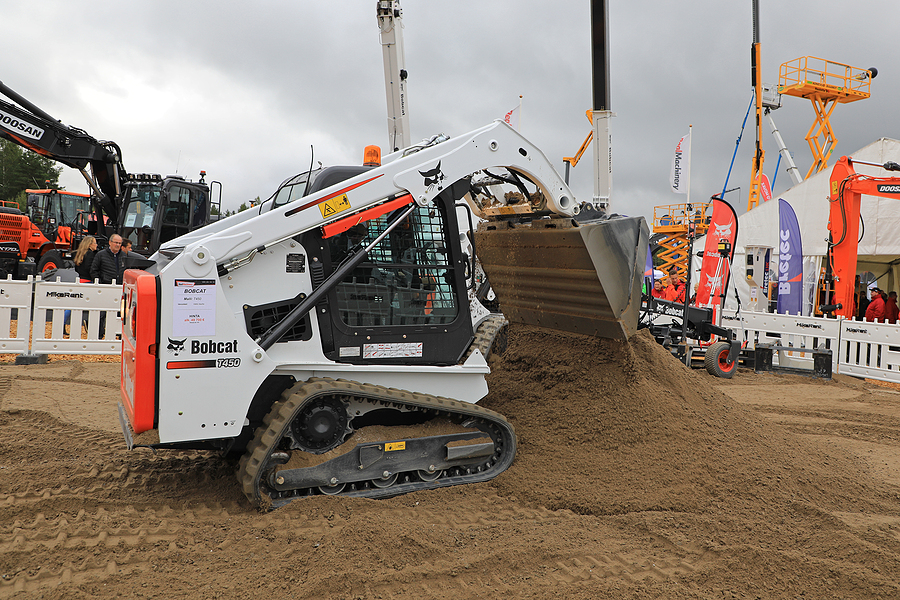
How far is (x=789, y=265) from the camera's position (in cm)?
1298

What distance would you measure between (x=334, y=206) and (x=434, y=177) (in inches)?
28.0

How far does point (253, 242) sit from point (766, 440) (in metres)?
3.99

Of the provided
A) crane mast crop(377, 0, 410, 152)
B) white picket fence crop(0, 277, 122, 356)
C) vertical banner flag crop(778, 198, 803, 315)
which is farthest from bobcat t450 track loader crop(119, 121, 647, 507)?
vertical banner flag crop(778, 198, 803, 315)

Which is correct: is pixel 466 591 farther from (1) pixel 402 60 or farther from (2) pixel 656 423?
(1) pixel 402 60

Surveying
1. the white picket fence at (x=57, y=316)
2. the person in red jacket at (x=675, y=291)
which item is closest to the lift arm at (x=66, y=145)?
the white picket fence at (x=57, y=316)

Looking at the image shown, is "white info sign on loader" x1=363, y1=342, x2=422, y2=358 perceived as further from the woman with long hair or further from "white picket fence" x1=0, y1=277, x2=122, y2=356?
the woman with long hair

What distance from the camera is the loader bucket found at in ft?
14.8

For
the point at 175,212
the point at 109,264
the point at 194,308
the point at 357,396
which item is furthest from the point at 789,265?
the point at 109,264

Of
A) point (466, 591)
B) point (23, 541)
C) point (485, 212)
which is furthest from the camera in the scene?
point (485, 212)

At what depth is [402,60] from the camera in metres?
9.12

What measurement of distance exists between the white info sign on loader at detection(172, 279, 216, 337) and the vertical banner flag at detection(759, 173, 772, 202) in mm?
22760

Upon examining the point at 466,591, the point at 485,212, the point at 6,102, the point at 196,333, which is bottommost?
the point at 466,591

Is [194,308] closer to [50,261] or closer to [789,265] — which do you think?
[789,265]

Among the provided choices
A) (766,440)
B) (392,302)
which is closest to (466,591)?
(392,302)
